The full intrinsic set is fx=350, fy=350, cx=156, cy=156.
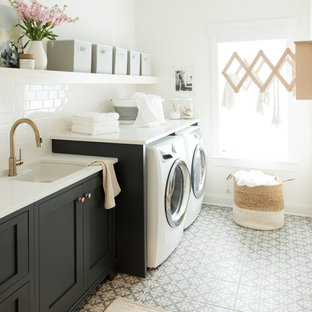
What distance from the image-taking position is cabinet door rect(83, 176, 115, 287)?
2.17 metres

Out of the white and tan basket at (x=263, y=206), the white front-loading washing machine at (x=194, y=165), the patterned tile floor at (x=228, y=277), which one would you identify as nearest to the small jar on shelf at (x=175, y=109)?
the white front-loading washing machine at (x=194, y=165)

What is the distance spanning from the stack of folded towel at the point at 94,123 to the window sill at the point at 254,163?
1530mm

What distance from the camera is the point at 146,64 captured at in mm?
3773

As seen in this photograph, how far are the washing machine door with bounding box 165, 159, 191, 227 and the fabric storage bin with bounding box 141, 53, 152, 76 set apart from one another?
127cm

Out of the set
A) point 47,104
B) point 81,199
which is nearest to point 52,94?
point 47,104

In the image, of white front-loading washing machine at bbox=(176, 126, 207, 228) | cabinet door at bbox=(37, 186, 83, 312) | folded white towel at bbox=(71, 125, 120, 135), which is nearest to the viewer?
cabinet door at bbox=(37, 186, 83, 312)

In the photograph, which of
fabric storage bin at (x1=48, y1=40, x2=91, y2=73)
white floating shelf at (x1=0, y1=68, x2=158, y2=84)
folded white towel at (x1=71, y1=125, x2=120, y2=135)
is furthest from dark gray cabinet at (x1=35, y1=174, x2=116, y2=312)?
fabric storage bin at (x1=48, y1=40, x2=91, y2=73)

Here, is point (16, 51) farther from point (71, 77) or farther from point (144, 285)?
point (144, 285)

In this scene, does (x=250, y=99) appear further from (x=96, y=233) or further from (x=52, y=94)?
(x=96, y=233)

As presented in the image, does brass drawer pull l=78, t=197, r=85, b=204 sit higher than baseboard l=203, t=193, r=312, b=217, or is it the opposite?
brass drawer pull l=78, t=197, r=85, b=204

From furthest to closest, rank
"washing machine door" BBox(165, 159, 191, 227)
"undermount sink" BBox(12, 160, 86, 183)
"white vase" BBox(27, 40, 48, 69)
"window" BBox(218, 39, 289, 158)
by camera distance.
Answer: "window" BBox(218, 39, 289, 158)
"washing machine door" BBox(165, 159, 191, 227)
"undermount sink" BBox(12, 160, 86, 183)
"white vase" BBox(27, 40, 48, 69)

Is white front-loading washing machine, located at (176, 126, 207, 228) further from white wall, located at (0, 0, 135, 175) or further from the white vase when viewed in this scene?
the white vase

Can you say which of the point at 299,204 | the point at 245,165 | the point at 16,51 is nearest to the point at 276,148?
the point at 245,165

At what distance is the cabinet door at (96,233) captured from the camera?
2.17m
